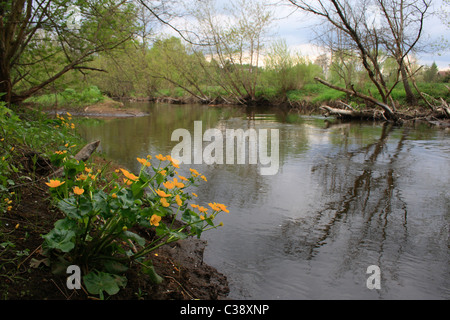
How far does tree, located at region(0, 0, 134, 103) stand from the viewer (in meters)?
5.60

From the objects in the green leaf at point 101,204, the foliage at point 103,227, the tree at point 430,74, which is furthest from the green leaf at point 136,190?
the tree at point 430,74

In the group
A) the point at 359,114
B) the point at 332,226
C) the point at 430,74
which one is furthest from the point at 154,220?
the point at 430,74

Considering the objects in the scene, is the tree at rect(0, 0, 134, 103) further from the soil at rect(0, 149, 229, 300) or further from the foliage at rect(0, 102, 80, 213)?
the soil at rect(0, 149, 229, 300)

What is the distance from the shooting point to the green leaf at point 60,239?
1.73 metres

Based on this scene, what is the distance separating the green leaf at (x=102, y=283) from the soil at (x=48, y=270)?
67 mm

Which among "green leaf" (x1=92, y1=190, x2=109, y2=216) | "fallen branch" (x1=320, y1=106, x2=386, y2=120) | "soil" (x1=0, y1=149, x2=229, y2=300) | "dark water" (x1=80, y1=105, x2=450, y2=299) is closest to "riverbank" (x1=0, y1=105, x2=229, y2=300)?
"soil" (x1=0, y1=149, x2=229, y2=300)

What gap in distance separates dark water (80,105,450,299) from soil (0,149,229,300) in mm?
246

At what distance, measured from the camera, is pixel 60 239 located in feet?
5.87

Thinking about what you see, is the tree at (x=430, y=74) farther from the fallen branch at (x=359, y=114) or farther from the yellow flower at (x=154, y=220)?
the yellow flower at (x=154, y=220)
